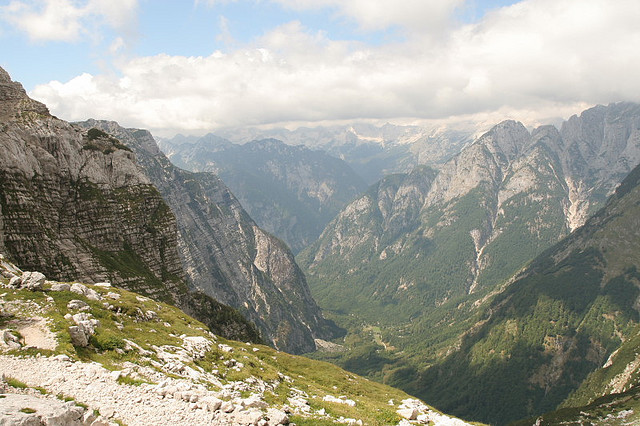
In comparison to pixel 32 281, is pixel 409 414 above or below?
below

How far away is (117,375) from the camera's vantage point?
1218 inches

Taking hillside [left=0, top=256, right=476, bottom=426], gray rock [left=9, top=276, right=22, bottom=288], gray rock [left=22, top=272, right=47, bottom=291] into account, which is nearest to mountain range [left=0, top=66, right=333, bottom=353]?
gray rock [left=22, top=272, right=47, bottom=291]

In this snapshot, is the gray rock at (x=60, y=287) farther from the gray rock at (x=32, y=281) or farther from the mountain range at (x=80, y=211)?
the mountain range at (x=80, y=211)

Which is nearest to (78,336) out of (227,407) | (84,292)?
(227,407)

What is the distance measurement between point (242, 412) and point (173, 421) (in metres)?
4.99

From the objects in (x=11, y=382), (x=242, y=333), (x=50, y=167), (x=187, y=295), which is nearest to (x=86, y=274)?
(x=50, y=167)

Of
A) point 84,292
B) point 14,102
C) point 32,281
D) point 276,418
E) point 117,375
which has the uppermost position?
point 14,102

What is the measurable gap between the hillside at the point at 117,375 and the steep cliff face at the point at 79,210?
38.2 m

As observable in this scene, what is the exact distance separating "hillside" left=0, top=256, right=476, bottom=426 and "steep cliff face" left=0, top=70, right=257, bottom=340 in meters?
38.2

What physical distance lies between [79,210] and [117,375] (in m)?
86.5

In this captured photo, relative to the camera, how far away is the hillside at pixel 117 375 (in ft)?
86.8

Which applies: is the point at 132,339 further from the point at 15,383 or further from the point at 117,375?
the point at 15,383

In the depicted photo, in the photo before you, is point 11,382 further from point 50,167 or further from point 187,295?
point 187,295

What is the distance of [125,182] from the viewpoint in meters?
119
